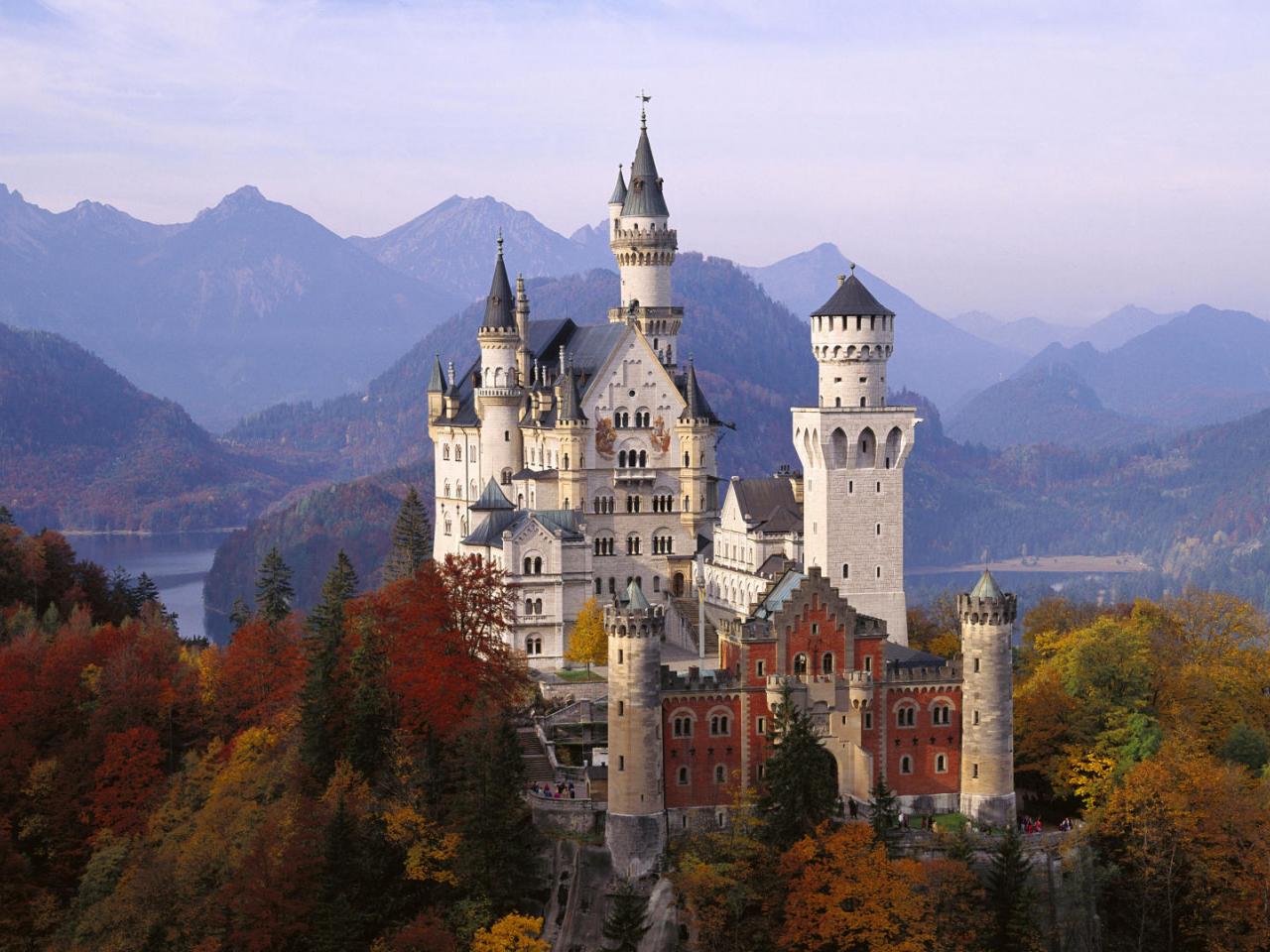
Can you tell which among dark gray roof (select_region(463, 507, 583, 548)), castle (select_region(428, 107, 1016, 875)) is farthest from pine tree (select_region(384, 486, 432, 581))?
dark gray roof (select_region(463, 507, 583, 548))

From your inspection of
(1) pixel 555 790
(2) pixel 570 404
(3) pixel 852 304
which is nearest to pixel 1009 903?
(1) pixel 555 790

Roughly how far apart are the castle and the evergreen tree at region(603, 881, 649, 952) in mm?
1632

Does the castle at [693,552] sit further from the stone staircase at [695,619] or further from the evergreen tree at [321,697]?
the evergreen tree at [321,697]

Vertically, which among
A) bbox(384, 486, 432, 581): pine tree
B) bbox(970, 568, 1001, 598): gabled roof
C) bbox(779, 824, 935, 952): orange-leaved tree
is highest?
bbox(384, 486, 432, 581): pine tree

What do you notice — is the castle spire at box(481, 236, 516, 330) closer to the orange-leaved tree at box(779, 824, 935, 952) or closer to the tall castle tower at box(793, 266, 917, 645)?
the tall castle tower at box(793, 266, 917, 645)

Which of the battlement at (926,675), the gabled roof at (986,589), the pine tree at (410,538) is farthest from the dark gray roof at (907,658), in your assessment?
the pine tree at (410,538)

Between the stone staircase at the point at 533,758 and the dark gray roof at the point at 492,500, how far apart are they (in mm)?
19874

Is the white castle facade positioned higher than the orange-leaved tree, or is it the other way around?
the white castle facade

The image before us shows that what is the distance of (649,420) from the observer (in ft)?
334

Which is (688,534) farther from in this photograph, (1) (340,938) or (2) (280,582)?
(1) (340,938)

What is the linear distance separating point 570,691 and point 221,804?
55.7 feet

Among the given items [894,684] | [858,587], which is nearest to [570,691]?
[858,587]

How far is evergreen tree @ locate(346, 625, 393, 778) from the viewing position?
238 ft

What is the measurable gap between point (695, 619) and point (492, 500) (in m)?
11.5
